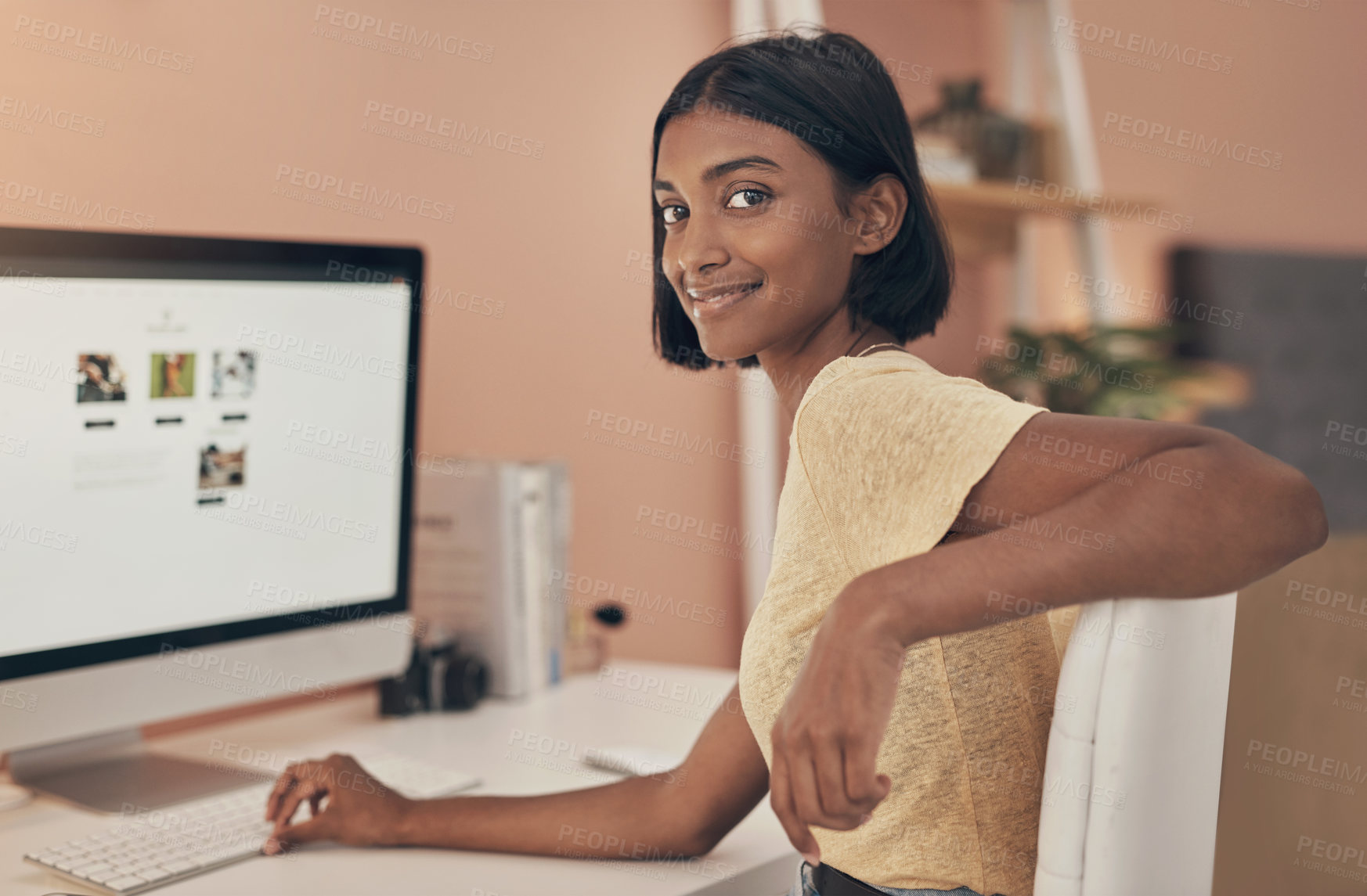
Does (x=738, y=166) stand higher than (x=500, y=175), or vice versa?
(x=500, y=175)

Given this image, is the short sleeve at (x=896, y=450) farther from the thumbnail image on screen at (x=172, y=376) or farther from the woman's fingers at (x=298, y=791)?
the thumbnail image on screen at (x=172, y=376)

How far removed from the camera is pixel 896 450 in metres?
0.68

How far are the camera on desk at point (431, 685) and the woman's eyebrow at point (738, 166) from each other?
0.90m

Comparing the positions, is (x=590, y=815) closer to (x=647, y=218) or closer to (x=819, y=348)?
(x=819, y=348)

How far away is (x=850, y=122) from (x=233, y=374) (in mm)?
755

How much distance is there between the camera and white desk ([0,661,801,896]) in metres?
0.98

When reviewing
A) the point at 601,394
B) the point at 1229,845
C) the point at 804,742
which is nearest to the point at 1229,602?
the point at 804,742

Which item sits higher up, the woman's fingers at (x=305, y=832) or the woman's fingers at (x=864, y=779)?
the woman's fingers at (x=864, y=779)

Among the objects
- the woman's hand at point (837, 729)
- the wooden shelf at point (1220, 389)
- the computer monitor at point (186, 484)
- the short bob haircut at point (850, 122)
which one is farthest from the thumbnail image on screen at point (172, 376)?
the wooden shelf at point (1220, 389)

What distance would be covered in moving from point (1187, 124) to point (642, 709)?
9.16ft

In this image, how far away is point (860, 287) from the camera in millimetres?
955

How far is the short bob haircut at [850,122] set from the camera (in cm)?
89

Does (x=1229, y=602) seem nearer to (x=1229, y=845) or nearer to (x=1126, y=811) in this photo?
(x=1126, y=811)

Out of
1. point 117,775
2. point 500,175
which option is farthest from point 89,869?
point 500,175
